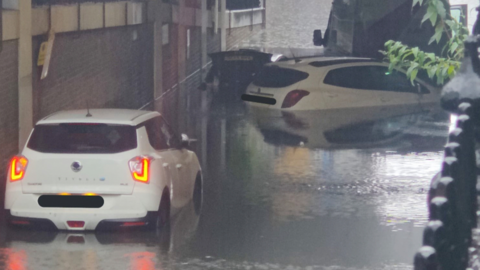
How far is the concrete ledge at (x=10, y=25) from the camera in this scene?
44.7 feet

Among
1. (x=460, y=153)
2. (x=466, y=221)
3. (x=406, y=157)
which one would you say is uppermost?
(x=460, y=153)

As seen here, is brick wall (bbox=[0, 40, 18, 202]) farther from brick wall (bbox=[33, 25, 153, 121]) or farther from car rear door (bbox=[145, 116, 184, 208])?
car rear door (bbox=[145, 116, 184, 208])

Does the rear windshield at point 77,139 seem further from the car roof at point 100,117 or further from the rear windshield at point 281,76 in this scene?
the rear windshield at point 281,76

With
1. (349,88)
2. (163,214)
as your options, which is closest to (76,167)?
(163,214)

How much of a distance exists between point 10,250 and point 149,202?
1355mm

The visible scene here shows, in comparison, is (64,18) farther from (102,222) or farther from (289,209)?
(102,222)

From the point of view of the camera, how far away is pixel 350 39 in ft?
106

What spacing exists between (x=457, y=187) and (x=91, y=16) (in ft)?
49.3

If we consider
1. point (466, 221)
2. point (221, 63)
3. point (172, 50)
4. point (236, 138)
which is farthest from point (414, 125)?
point (466, 221)

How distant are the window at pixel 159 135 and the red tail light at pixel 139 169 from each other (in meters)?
0.53

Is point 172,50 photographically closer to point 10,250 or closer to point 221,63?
point 221,63

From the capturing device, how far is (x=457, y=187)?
451 centimetres

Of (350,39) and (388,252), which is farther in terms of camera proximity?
(350,39)

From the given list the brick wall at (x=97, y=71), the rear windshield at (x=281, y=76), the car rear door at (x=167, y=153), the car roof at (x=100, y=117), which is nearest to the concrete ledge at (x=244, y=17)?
the brick wall at (x=97, y=71)
